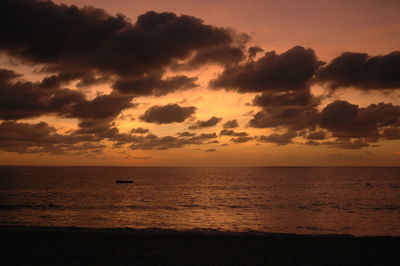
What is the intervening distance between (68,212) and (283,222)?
29720mm

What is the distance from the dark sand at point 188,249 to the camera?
1827cm

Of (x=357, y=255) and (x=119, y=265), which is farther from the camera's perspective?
(x=357, y=255)

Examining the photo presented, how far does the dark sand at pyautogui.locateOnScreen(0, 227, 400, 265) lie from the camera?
18266 mm

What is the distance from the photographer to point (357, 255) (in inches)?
800

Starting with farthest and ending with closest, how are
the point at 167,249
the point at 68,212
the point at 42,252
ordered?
the point at 68,212 < the point at 167,249 < the point at 42,252

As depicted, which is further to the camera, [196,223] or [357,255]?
[196,223]

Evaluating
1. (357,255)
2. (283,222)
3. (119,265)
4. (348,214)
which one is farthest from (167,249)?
(348,214)

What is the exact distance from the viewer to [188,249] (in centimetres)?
2141

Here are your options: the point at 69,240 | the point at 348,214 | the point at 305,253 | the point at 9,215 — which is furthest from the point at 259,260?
the point at 9,215

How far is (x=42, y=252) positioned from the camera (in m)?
19.9

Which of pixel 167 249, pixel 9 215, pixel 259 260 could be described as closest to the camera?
pixel 259 260

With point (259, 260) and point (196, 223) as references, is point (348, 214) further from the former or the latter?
point (259, 260)

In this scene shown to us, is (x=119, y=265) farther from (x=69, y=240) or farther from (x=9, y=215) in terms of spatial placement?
(x=9, y=215)

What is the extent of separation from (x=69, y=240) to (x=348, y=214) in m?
39.2
